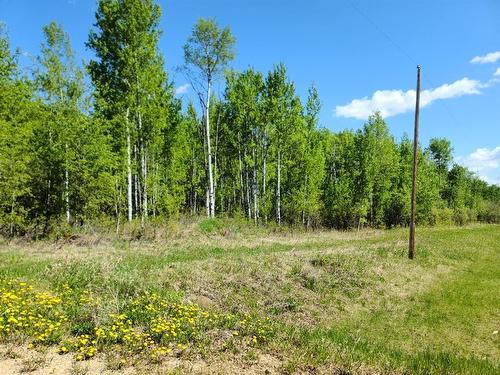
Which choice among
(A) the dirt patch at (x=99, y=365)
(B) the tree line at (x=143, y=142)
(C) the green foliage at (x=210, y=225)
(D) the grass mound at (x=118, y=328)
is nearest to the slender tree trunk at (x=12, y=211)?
(B) the tree line at (x=143, y=142)

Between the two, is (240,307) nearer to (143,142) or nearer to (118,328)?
(118,328)

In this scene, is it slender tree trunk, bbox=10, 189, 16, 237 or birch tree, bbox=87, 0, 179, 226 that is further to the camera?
birch tree, bbox=87, 0, 179, 226

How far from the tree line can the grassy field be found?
346cm

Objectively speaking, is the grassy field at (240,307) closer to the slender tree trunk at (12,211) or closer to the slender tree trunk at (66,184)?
the slender tree trunk at (12,211)

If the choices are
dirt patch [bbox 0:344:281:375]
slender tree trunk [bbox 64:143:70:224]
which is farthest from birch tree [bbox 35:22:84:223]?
dirt patch [bbox 0:344:281:375]

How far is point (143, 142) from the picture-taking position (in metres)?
27.7

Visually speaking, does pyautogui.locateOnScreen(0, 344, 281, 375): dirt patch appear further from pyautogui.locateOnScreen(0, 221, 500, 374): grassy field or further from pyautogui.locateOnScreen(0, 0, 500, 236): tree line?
pyautogui.locateOnScreen(0, 0, 500, 236): tree line

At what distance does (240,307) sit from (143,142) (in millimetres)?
18496

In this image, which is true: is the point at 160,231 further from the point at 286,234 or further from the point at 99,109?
the point at 286,234

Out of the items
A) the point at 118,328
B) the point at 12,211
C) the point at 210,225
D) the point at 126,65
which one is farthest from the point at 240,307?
the point at 126,65

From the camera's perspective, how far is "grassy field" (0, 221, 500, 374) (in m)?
6.46

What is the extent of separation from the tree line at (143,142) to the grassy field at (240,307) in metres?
3.46

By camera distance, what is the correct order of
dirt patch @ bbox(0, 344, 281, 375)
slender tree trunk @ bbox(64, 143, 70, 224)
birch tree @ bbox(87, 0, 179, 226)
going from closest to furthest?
1. dirt patch @ bbox(0, 344, 281, 375)
2. slender tree trunk @ bbox(64, 143, 70, 224)
3. birch tree @ bbox(87, 0, 179, 226)

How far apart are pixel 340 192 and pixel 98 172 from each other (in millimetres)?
31160
